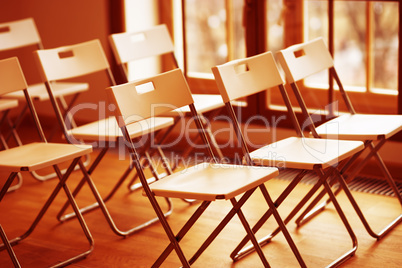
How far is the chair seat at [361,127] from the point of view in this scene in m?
3.42

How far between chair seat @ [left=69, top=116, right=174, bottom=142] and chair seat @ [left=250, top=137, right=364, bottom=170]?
748 millimetres

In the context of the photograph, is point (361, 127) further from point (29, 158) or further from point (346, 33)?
point (29, 158)

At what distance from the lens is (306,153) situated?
3238 millimetres

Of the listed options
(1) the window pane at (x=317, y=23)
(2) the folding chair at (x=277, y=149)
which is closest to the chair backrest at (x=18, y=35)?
(1) the window pane at (x=317, y=23)

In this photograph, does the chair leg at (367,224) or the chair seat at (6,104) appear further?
the chair seat at (6,104)

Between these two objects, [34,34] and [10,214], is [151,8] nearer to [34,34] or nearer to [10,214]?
[34,34]

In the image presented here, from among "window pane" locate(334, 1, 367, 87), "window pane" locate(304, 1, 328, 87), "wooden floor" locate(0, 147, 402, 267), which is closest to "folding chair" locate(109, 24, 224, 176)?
"wooden floor" locate(0, 147, 402, 267)

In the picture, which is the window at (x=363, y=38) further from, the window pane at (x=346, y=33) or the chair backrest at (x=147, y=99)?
the chair backrest at (x=147, y=99)

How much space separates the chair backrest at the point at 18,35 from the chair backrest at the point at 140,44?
0.90 meters

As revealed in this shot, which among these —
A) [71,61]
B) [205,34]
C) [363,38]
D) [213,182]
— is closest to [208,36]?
[205,34]

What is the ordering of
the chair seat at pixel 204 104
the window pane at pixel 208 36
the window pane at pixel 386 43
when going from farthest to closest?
the window pane at pixel 208 36, the window pane at pixel 386 43, the chair seat at pixel 204 104

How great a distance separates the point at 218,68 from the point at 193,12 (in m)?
2.26

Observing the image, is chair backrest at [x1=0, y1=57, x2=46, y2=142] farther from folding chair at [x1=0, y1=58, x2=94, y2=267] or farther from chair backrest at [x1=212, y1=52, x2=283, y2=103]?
chair backrest at [x1=212, y1=52, x2=283, y2=103]

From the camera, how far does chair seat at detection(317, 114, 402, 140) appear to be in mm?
3418
